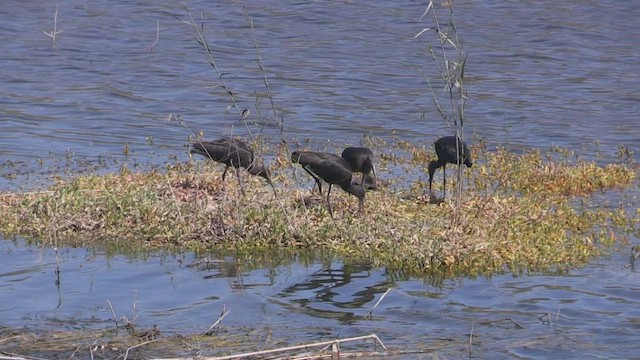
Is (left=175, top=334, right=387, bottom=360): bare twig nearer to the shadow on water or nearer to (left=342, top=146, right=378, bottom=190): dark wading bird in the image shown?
the shadow on water

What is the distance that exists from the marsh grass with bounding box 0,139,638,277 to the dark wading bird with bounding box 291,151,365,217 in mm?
176

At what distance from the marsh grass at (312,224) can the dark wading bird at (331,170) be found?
0.58 ft

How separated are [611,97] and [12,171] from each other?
9.40m

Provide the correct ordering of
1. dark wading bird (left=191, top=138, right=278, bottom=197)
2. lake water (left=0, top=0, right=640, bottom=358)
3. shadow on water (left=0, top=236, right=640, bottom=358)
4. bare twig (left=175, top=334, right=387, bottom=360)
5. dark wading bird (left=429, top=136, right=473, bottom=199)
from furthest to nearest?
dark wading bird (left=429, top=136, right=473, bottom=199), dark wading bird (left=191, top=138, right=278, bottom=197), lake water (left=0, top=0, right=640, bottom=358), shadow on water (left=0, top=236, right=640, bottom=358), bare twig (left=175, top=334, right=387, bottom=360)

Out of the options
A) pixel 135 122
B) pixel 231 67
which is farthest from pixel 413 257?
pixel 231 67

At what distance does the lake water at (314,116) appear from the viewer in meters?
8.21

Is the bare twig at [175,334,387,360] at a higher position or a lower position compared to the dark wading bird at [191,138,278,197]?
lower

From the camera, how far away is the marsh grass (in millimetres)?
9469

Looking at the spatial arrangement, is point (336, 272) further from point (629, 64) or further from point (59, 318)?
point (629, 64)

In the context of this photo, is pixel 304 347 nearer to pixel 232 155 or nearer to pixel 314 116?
pixel 232 155

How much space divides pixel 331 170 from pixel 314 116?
653 centimetres

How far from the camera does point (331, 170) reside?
10.7 metres

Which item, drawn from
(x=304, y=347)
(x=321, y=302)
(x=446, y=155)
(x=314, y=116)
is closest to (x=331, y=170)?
(x=446, y=155)

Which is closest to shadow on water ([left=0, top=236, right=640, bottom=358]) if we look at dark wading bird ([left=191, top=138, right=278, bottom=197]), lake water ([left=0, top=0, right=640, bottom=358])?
lake water ([left=0, top=0, right=640, bottom=358])
